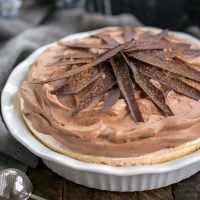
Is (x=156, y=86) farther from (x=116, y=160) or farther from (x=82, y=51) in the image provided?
(x=82, y=51)

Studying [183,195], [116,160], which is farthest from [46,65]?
[183,195]

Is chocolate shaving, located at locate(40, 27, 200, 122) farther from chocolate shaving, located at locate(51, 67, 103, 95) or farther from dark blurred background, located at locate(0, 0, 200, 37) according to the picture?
dark blurred background, located at locate(0, 0, 200, 37)

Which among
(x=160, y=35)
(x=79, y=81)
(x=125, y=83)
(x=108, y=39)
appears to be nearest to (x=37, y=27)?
(x=108, y=39)

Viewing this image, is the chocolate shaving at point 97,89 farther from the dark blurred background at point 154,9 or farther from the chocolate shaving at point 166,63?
the dark blurred background at point 154,9

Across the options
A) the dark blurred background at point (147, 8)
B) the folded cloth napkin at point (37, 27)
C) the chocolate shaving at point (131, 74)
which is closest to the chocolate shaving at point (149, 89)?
the chocolate shaving at point (131, 74)

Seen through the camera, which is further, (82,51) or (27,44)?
(27,44)

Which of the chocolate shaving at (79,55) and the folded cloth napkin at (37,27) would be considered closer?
the chocolate shaving at (79,55)
